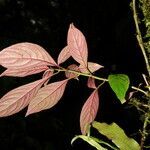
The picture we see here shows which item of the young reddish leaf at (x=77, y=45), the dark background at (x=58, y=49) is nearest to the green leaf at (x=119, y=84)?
the young reddish leaf at (x=77, y=45)

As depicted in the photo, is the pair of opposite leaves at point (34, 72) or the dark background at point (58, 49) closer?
the pair of opposite leaves at point (34, 72)

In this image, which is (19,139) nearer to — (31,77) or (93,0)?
(31,77)

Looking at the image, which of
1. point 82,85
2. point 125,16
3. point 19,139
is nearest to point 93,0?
point 125,16

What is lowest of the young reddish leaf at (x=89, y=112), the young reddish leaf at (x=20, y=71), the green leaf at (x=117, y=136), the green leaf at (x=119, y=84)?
the green leaf at (x=117, y=136)

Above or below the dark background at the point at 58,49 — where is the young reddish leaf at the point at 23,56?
above

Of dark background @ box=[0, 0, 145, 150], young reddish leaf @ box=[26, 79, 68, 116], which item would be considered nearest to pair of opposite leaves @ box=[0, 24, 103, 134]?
young reddish leaf @ box=[26, 79, 68, 116]

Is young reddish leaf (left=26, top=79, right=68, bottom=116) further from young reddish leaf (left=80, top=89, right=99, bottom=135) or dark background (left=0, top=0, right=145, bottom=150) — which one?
dark background (left=0, top=0, right=145, bottom=150)

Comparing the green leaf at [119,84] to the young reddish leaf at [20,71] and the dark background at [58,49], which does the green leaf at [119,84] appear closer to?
the young reddish leaf at [20,71]

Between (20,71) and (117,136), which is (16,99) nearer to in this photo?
(20,71)
